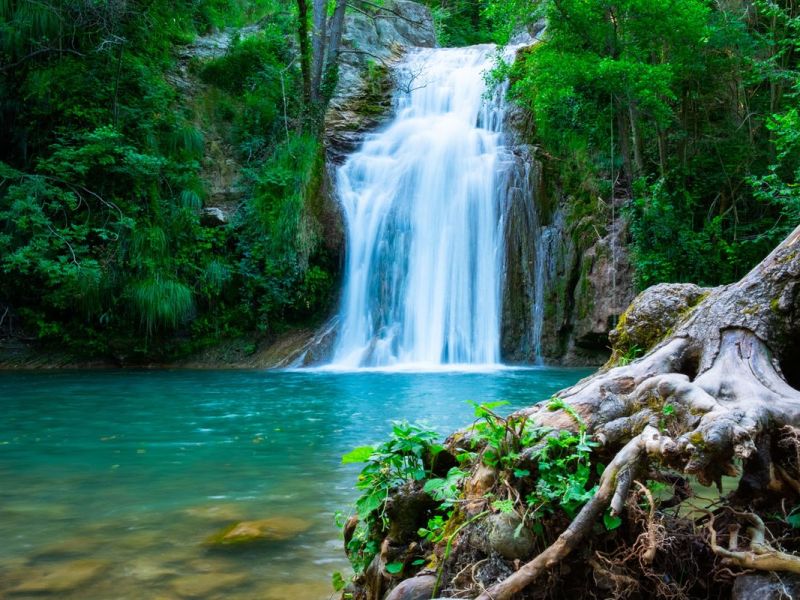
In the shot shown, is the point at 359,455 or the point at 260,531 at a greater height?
the point at 359,455

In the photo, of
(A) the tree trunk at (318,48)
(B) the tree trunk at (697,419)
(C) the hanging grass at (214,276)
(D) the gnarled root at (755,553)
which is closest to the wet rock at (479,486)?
(B) the tree trunk at (697,419)

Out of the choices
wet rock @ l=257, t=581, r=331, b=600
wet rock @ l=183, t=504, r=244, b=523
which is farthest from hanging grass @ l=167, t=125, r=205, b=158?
wet rock @ l=257, t=581, r=331, b=600

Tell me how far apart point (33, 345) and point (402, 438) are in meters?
13.5

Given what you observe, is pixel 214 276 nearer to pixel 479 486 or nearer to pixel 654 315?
pixel 654 315

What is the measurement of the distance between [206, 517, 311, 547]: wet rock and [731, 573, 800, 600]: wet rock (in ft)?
8.58

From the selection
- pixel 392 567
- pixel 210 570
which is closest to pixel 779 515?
pixel 392 567

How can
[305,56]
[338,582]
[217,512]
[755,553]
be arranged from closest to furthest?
[755,553] → [338,582] → [217,512] → [305,56]

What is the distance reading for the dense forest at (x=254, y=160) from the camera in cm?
1270

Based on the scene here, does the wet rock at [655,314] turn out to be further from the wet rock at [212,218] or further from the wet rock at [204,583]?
the wet rock at [212,218]

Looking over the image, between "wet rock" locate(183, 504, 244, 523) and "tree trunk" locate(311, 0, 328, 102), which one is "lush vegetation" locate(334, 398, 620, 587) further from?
"tree trunk" locate(311, 0, 328, 102)

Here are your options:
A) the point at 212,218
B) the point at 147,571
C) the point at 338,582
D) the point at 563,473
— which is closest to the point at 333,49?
the point at 212,218

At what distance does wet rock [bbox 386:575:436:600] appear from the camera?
2430 millimetres

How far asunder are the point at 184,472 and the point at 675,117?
1237 cm

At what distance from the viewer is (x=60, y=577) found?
3.44 metres
